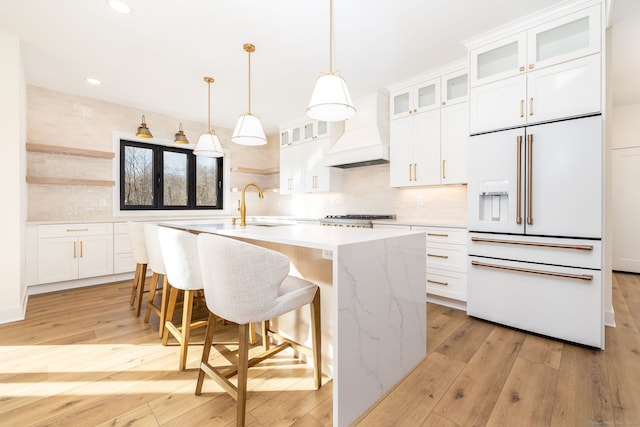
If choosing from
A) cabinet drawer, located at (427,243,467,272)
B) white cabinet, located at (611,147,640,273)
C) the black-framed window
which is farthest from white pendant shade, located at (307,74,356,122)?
white cabinet, located at (611,147,640,273)

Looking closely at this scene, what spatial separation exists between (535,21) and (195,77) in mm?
3530

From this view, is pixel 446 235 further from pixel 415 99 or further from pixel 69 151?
pixel 69 151

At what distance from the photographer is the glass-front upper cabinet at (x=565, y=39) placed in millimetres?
2211

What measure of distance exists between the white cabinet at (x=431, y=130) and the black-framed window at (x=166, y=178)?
3.53 metres

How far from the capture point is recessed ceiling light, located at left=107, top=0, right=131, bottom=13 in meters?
2.28

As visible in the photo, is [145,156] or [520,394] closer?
[520,394]

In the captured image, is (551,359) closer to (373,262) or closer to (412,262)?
(412,262)

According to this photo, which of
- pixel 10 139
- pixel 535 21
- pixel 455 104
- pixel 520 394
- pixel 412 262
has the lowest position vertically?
pixel 520 394

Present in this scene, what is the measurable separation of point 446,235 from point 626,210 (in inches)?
146

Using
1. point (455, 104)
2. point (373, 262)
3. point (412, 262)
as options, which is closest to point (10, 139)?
point (373, 262)

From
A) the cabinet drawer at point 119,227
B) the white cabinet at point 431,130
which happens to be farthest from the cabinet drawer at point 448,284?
the cabinet drawer at point 119,227

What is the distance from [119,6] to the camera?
7.62 ft

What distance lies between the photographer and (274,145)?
641 centimetres

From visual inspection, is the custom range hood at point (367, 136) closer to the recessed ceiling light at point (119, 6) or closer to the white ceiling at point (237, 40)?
the white ceiling at point (237, 40)
